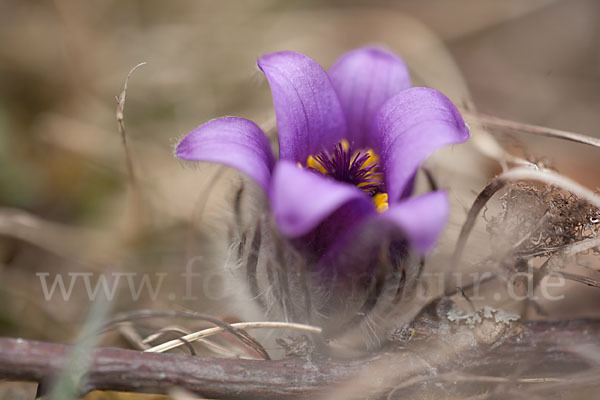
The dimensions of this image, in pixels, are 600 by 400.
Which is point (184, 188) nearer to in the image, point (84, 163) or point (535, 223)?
point (84, 163)

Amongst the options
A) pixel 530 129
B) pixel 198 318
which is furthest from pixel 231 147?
pixel 530 129

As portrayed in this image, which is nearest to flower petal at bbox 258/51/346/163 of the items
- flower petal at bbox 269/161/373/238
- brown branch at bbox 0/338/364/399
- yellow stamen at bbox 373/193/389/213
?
yellow stamen at bbox 373/193/389/213

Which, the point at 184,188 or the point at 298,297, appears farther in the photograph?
the point at 184,188

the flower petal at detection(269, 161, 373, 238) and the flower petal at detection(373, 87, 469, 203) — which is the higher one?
the flower petal at detection(373, 87, 469, 203)

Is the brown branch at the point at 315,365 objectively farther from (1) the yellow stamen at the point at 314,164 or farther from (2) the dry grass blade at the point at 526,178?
(1) the yellow stamen at the point at 314,164

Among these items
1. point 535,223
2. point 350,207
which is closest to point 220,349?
point 350,207

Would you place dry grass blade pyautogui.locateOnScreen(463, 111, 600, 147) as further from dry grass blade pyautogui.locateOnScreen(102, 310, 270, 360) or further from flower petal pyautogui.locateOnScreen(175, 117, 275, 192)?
dry grass blade pyautogui.locateOnScreen(102, 310, 270, 360)
